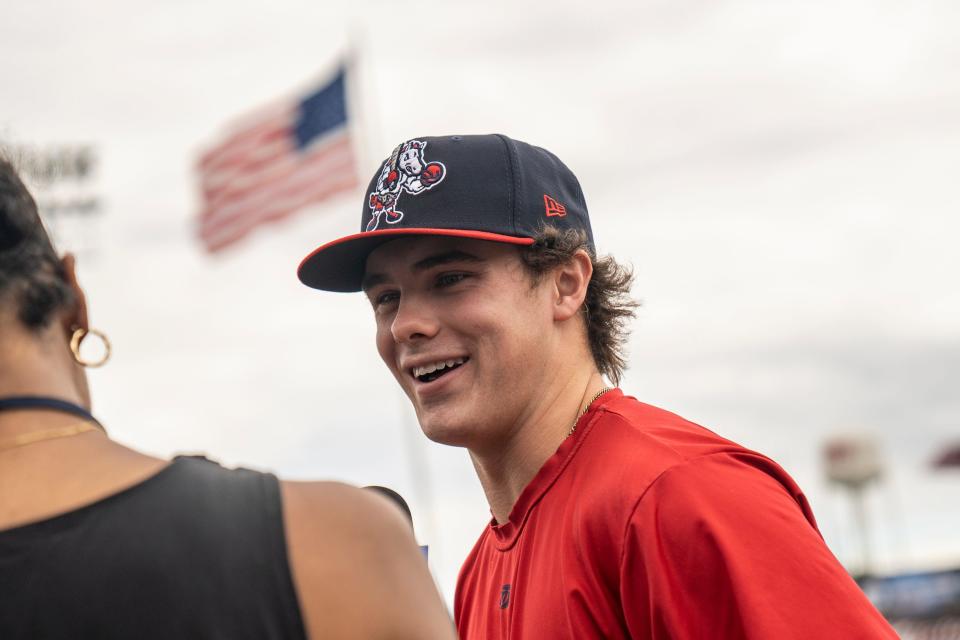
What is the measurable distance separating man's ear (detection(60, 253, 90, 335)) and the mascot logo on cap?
1.34 meters

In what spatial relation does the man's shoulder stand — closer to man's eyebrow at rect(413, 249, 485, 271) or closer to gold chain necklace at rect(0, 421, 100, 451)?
man's eyebrow at rect(413, 249, 485, 271)

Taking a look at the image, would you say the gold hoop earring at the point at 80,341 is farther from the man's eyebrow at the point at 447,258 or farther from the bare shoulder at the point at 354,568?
the man's eyebrow at the point at 447,258

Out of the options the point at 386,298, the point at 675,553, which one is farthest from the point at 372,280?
the point at 675,553

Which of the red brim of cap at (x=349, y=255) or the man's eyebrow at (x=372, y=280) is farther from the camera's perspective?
the man's eyebrow at (x=372, y=280)

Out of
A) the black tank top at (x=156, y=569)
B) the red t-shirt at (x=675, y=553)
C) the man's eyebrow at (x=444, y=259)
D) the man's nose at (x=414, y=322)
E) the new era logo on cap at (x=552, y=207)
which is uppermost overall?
the new era logo on cap at (x=552, y=207)

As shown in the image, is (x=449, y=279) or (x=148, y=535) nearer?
(x=148, y=535)

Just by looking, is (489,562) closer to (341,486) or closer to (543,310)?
(543,310)

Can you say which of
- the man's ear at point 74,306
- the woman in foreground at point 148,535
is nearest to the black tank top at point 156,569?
the woman in foreground at point 148,535

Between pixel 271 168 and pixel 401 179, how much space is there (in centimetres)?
1144

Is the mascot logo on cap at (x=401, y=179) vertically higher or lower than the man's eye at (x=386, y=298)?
higher

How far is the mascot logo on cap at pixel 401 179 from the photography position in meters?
3.23

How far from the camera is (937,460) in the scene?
144ft

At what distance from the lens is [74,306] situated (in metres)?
1.92

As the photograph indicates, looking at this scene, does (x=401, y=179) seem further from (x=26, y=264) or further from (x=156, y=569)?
(x=156, y=569)
